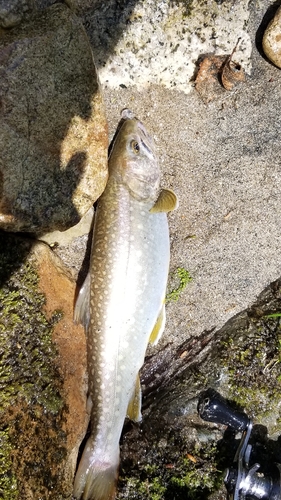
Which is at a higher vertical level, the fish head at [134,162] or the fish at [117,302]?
the fish head at [134,162]

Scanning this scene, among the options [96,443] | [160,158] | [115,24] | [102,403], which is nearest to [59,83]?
[115,24]

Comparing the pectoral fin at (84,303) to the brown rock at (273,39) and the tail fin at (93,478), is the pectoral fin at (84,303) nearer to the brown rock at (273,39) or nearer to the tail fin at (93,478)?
the tail fin at (93,478)

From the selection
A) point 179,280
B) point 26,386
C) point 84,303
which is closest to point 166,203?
point 179,280

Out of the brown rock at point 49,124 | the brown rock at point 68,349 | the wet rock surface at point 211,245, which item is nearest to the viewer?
the brown rock at point 49,124

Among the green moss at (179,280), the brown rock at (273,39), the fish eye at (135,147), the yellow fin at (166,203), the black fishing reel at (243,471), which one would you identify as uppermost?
the brown rock at (273,39)

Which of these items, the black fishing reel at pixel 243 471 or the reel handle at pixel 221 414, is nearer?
the black fishing reel at pixel 243 471

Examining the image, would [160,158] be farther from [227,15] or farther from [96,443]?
[96,443]

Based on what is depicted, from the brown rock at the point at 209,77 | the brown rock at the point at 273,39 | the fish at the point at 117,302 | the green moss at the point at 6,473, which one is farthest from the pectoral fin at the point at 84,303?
the brown rock at the point at 273,39

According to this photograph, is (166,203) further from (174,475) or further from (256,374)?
(174,475)
